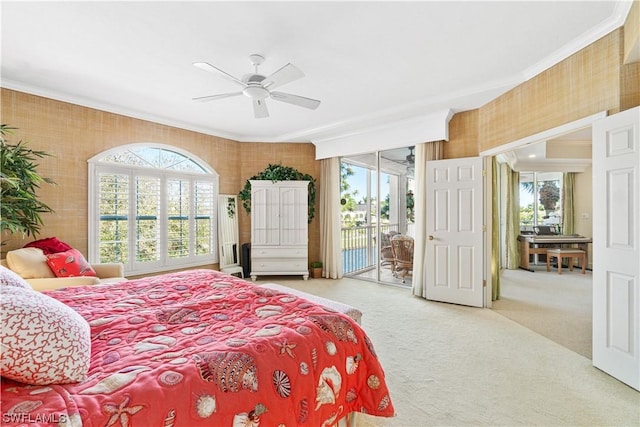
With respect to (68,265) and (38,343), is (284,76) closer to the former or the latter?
(38,343)

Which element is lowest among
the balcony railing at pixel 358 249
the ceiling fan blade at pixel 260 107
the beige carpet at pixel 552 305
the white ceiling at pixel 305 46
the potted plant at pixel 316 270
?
the beige carpet at pixel 552 305

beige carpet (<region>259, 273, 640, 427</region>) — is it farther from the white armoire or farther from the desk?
the desk

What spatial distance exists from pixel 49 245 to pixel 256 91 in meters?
2.80

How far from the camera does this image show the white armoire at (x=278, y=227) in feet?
17.9

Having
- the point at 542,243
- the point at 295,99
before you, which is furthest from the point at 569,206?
the point at 295,99

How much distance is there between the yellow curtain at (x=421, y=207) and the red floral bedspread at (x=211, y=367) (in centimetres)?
304

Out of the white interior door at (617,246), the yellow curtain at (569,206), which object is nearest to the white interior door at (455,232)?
the white interior door at (617,246)

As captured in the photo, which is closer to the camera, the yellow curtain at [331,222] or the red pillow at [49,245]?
the red pillow at [49,245]

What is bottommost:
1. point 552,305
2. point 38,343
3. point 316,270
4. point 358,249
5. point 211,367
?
point 552,305

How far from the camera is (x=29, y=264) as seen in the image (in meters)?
2.91

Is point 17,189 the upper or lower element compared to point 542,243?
upper

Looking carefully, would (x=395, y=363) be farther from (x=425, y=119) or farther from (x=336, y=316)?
(x=425, y=119)

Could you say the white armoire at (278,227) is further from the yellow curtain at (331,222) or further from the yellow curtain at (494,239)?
the yellow curtain at (494,239)

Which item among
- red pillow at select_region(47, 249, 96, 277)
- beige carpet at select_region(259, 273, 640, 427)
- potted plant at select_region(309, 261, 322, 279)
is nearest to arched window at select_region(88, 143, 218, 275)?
red pillow at select_region(47, 249, 96, 277)
